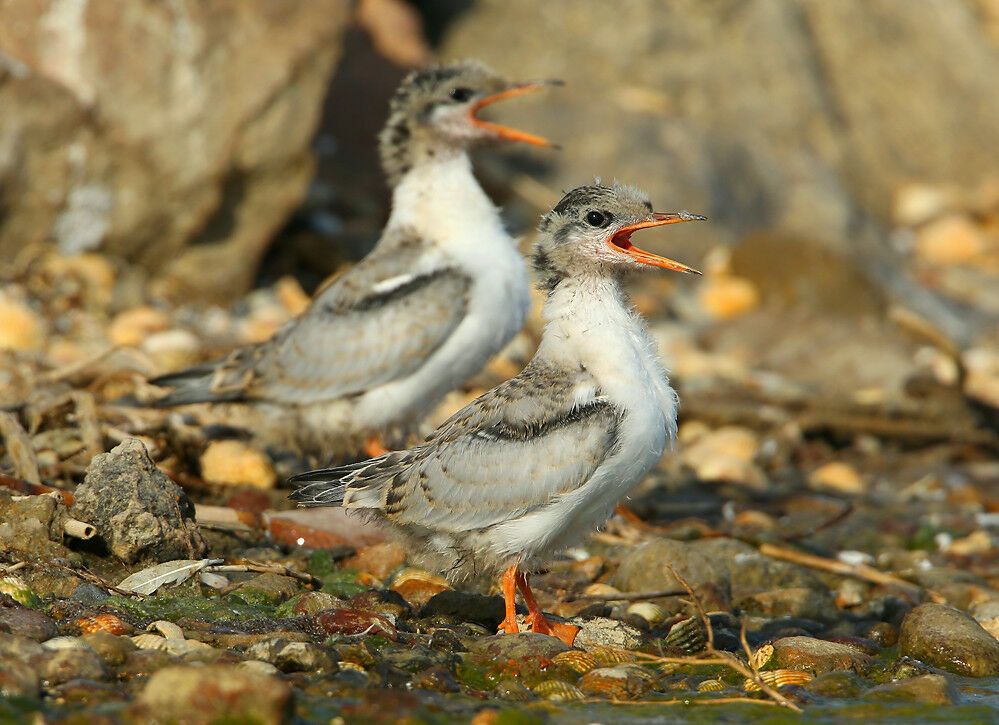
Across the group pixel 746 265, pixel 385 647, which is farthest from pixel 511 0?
pixel 385 647

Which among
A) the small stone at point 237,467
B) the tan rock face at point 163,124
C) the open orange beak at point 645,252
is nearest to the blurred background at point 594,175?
the tan rock face at point 163,124

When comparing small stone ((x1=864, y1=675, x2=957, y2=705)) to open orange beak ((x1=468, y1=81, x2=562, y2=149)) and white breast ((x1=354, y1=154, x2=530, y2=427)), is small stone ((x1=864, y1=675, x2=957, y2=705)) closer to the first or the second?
white breast ((x1=354, y1=154, x2=530, y2=427))

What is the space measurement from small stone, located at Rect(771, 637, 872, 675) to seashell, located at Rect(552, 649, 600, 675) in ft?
2.53

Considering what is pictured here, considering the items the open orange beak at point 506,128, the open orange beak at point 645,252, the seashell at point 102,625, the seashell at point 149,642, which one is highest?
the open orange beak at point 506,128

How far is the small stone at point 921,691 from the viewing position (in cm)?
423

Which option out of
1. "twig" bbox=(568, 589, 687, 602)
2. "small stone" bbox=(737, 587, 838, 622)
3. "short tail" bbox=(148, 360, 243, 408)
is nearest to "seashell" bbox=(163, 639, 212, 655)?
"twig" bbox=(568, 589, 687, 602)

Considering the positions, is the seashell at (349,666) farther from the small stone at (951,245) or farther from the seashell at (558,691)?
the small stone at (951,245)

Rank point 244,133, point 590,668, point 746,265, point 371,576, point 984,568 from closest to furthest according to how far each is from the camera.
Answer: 1. point 590,668
2. point 371,576
3. point 984,568
4. point 244,133
5. point 746,265

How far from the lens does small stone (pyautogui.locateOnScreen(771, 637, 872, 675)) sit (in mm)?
4543

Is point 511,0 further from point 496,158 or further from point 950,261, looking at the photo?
point 950,261

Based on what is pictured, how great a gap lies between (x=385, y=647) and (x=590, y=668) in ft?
2.39

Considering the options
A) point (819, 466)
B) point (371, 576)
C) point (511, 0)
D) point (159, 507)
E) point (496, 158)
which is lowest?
point (819, 466)

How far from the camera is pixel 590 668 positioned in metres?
4.30

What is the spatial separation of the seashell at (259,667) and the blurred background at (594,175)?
248 cm
